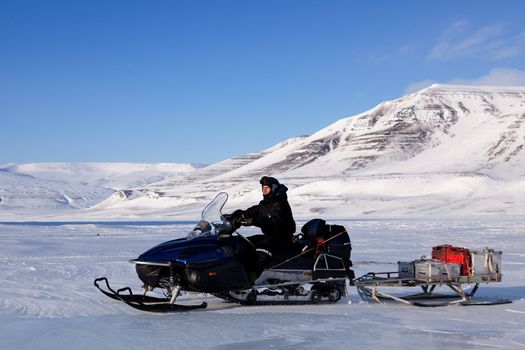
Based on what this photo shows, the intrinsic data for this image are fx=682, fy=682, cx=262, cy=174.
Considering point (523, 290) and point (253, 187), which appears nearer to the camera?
point (523, 290)

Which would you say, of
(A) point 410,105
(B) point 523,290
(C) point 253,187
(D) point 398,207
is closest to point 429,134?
(A) point 410,105

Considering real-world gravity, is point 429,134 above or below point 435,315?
above

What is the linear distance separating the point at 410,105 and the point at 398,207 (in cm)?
12491

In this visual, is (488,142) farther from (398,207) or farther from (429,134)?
(398,207)

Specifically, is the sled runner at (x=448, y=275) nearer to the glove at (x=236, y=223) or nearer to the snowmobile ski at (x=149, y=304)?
the glove at (x=236, y=223)

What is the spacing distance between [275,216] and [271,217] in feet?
0.17

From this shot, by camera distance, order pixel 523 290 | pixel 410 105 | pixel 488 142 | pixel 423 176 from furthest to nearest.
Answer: pixel 410 105
pixel 488 142
pixel 423 176
pixel 523 290

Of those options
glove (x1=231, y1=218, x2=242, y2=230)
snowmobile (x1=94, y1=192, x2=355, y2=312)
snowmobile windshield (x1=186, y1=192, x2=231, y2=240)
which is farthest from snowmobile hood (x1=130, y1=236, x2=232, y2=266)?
glove (x1=231, y1=218, x2=242, y2=230)

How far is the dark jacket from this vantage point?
8.63 m

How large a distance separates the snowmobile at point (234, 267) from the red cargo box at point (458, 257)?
4.71 feet

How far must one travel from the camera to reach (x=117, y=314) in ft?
27.2

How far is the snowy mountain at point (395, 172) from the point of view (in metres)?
83.4

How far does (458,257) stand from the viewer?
31.3 feet

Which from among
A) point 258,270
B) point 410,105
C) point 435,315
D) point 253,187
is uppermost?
point 410,105
